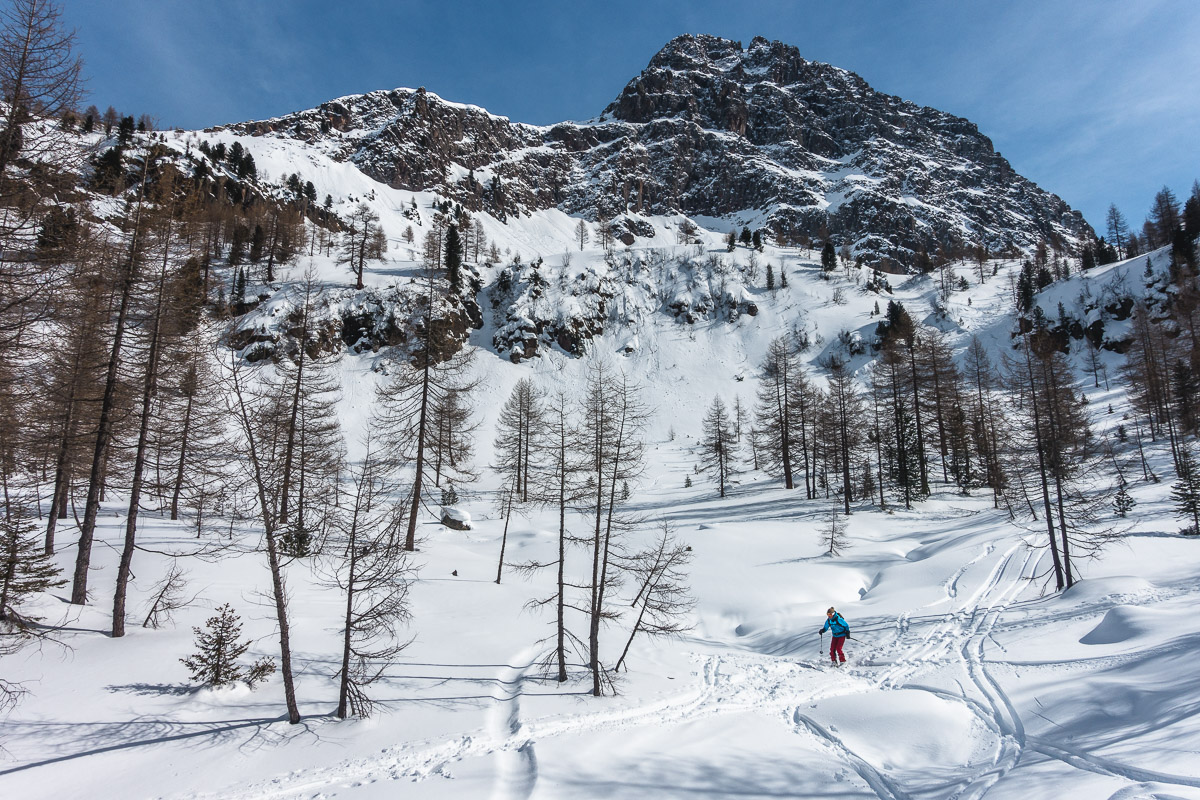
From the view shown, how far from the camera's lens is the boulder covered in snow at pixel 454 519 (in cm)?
2741

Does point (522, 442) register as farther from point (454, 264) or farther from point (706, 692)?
point (454, 264)

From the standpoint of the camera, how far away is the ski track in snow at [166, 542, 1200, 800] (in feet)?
23.2

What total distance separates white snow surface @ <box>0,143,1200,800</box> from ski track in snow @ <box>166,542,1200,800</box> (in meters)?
0.06

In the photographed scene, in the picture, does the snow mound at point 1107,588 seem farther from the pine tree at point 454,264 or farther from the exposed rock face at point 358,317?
the pine tree at point 454,264

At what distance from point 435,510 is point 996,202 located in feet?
814

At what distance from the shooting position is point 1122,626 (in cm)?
1038

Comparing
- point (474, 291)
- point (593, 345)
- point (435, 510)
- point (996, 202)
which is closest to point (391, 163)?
point (474, 291)

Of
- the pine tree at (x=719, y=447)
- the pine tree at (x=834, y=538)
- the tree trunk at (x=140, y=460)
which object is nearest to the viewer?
the tree trunk at (x=140, y=460)

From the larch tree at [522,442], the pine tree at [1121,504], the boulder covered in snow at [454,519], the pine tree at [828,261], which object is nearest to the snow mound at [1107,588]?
the pine tree at [1121,504]

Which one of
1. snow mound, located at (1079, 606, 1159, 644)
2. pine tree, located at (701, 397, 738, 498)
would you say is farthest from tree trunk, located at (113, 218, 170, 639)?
pine tree, located at (701, 397, 738, 498)

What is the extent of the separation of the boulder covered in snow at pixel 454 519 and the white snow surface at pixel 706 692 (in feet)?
15.8

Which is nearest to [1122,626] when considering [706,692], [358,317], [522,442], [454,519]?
[706,692]

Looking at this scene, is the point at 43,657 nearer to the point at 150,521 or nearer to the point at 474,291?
the point at 150,521

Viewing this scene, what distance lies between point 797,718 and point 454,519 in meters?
21.8
